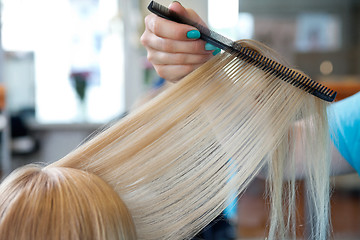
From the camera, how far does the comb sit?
2.17 feet

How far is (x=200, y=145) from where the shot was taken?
0.70 m

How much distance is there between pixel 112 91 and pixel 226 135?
2849 millimetres

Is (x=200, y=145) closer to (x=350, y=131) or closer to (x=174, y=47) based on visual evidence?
(x=174, y=47)

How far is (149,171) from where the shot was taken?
2.25 ft

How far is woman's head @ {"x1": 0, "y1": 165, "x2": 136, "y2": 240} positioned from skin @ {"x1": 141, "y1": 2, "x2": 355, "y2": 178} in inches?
10.2

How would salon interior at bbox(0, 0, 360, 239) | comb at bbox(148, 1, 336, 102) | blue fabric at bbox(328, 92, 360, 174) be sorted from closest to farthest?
1. comb at bbox(148, 1, 336, 102)
2. blue fabric at bbox(328, 92, 360, 174)
3. salon interior at bbox(0, 0, 360, 239)

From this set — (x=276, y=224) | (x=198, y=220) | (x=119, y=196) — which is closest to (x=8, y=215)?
(x=119, y=196)

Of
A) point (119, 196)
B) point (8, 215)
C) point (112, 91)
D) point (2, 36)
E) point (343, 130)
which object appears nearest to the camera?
point (8, 215)

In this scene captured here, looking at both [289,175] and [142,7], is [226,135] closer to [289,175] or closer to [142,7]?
[289,175]

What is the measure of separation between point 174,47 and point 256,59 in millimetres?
151

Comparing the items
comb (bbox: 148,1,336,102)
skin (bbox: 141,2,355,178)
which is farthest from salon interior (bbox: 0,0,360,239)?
comb (bbox: 148,1,336,102)

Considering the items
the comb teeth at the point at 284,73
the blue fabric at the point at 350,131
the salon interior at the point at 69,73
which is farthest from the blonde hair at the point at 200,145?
the salon interior at the point at 69,73

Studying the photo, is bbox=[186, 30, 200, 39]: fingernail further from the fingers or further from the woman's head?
the woman's head

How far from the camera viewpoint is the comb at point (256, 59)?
660mm
